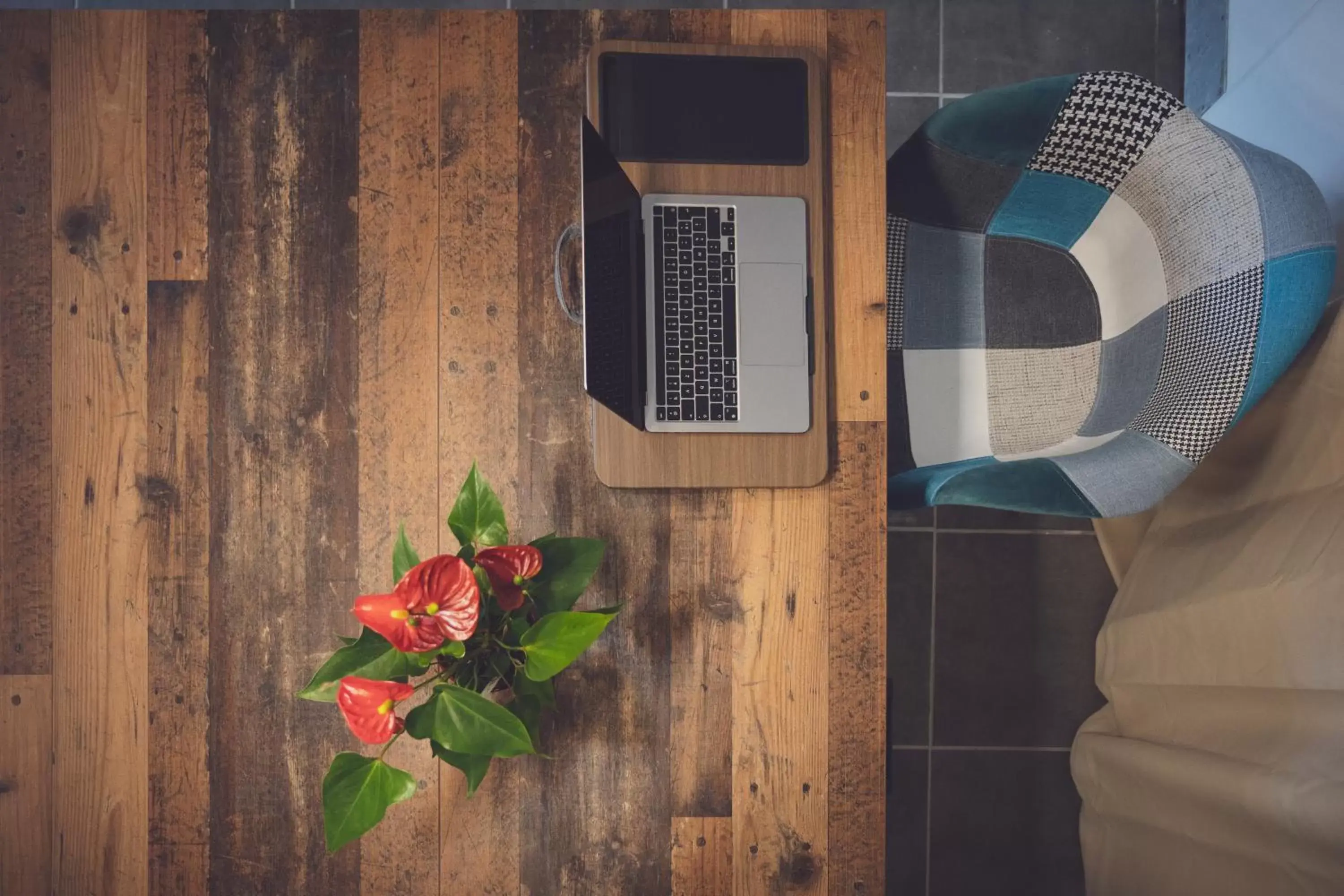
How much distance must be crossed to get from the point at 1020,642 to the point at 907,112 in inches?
51.3

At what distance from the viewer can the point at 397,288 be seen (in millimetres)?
1251

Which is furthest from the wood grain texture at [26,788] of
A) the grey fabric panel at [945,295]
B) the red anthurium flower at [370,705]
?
the grey fabric panel at [945,295]

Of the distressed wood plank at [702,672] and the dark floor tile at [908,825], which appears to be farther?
the dark floor tile at [908,825]

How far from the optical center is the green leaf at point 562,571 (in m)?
1.09

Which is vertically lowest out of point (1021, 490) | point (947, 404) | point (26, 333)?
point (1021, 490)

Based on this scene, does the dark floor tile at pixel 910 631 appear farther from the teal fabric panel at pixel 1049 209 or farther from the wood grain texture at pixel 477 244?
the wood grain texture at pixel 477 244

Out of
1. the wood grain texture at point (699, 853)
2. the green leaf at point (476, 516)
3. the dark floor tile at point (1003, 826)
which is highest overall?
the green leaf at point (476, 516)

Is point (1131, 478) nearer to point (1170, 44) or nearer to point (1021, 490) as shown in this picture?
point (1021, 490)

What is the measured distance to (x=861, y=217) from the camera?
1.25m

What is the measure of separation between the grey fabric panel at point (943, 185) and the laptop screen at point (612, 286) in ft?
1.81

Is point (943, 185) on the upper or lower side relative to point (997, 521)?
upper

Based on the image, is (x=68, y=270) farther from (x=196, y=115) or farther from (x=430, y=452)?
(x=430, y=452)

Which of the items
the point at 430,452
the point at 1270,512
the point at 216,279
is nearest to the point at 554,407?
the point at 430,452

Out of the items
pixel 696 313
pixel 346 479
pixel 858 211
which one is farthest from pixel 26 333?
pixel 858 211
